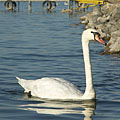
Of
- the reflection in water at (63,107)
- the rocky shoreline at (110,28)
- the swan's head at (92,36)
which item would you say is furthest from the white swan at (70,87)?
the rocky shoreline at (110,28)

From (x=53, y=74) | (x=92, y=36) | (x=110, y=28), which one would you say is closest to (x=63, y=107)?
(x=92, y=36)

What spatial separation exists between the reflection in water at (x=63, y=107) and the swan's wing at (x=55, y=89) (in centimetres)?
17

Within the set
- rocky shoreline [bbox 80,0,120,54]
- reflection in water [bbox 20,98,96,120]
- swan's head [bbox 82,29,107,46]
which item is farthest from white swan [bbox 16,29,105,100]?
rocky shoreline [bbox 80,0,120,54]

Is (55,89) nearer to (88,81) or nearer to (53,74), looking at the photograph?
(88,81)

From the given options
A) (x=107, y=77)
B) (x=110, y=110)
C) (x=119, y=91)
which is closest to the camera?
(x=110, y=110)

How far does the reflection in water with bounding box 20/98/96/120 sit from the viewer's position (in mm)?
11215

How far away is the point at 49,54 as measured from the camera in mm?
22125

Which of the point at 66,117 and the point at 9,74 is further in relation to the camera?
the point at 9,74

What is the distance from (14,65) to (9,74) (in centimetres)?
211

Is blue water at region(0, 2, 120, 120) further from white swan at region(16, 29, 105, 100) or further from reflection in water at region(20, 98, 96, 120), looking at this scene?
white swan at region(16, 29, 105, 100)

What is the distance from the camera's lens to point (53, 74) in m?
16.5

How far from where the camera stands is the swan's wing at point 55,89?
12156 mm

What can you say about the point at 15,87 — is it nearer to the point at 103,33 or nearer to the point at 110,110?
the point at 110,110

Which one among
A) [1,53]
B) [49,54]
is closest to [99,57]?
[49,54]
